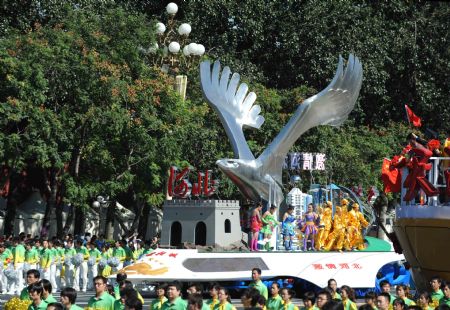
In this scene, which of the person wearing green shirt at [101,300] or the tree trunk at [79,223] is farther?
the tree trunk at [79,223]

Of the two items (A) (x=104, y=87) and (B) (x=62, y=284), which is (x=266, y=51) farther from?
(B) (x=62, y=284)

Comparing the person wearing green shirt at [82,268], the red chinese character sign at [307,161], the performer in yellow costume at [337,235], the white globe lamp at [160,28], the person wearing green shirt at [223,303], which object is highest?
the white globe lamp at [160,28]

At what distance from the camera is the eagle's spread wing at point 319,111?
27.5 metres

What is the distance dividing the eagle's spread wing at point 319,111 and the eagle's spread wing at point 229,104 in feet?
2.15

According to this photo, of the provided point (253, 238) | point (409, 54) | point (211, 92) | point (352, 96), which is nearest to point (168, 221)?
point (253, 238)

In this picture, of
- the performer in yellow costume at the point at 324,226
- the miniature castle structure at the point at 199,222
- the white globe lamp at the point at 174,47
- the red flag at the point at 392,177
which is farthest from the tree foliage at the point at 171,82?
the red flag at the point at 392,177

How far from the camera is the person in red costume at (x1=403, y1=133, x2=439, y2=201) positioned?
19016mm

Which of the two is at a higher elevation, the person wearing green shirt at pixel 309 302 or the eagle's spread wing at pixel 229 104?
the eagle's spread wing at pixel 229 104

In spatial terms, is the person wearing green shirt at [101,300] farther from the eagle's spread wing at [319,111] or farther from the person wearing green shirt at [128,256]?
the person wearing green shirt at [128,256]

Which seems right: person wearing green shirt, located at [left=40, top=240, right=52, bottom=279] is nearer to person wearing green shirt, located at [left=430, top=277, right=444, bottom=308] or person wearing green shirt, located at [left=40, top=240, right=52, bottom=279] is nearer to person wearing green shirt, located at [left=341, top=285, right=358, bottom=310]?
person wearing green shirt, located at [left=430, top=277, right=444, bottom=308]

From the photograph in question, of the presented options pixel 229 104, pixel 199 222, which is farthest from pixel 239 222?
pixel 229 104

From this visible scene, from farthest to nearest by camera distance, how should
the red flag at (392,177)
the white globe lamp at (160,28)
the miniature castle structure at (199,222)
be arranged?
the white globe lamp at (160,28) < the miniature castle structure at (199,222) < the red flag at (392,177)

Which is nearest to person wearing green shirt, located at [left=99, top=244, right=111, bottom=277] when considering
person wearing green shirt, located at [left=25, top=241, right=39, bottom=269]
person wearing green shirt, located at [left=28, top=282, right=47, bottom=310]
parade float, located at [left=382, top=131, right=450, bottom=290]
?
person wearing green shirt, located at [left=25, top=241, right=39, bottom=269]

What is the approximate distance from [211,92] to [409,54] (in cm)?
2016
